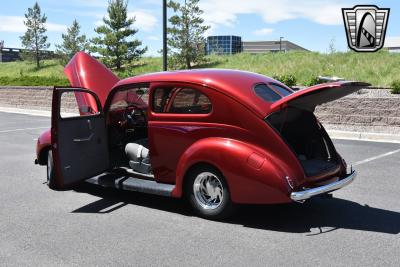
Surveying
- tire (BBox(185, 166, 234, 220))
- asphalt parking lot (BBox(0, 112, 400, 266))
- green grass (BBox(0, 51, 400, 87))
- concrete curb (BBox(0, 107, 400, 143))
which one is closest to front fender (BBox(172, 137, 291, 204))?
tire (BBox(185, 166, 234, 220))

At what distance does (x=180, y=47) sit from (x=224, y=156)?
24.2m

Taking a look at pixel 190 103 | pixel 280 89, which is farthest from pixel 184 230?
pixel 280 89

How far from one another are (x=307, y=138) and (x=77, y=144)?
3.00 m

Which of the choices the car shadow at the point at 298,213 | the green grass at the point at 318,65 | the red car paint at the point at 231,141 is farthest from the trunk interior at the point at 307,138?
the green grass at the point at 318,65

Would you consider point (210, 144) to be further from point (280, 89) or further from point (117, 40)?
point (117, 40)

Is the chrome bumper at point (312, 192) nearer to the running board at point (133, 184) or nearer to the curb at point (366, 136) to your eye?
the running board at point (133, 184)

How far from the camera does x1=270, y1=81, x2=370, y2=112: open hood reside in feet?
15.5

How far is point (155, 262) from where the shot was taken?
13.6ft

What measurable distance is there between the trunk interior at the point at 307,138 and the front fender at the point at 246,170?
27.3 inches

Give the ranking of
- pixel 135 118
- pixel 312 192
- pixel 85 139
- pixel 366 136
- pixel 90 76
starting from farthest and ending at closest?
pixel 366 136 < pixel 90 76 < pixel 135 118 < pixel 85 139 < pixel 312 192

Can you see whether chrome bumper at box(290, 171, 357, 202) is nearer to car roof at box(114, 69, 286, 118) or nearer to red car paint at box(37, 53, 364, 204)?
red car paint at box(37, 53, 364, 204)

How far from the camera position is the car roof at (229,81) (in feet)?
17.1

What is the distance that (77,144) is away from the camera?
19.6 feet

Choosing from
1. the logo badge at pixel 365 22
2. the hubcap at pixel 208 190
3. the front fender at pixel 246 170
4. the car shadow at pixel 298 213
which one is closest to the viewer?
the front fender at pixel 246 170
